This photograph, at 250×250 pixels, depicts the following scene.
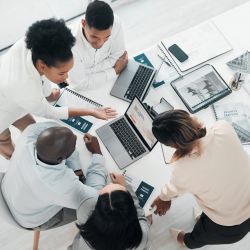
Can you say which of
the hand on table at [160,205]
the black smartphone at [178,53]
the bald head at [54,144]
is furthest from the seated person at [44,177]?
the black smartphone at [178,53]

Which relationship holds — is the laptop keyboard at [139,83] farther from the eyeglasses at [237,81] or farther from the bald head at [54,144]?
the bald head at [54,144]

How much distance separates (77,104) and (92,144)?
329 millimetres

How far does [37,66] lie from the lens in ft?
5.93

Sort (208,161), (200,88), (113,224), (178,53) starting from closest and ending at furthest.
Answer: (113,224), (208,161), (200,88), (178,53)

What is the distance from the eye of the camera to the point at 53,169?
1742 millimetres

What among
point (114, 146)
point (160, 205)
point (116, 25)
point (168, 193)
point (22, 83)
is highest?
point (22, 83)

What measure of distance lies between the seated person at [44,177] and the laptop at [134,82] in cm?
48

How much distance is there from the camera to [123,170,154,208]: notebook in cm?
198

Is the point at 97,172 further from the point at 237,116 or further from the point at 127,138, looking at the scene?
the point at 237,116

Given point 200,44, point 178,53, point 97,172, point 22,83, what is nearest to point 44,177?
point 97,172

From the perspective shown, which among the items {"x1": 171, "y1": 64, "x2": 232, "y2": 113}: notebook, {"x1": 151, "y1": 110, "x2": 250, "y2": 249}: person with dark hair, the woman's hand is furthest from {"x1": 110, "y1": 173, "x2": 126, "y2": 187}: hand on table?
{"x1": 171, "y1": 64, "x2": 232, "y2": 113}: notebook

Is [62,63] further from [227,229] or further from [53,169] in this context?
[227,229]

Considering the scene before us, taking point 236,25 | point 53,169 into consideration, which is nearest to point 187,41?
point 236,25

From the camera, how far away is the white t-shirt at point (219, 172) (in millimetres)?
1667
